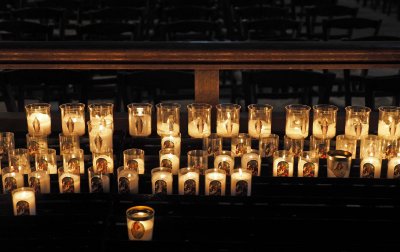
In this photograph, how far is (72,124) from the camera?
2.35 m

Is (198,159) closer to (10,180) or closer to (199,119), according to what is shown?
(199,119)

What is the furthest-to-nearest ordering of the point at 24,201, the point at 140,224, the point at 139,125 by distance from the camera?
the point at 139,125
the point at 24,201
the point at 140,224

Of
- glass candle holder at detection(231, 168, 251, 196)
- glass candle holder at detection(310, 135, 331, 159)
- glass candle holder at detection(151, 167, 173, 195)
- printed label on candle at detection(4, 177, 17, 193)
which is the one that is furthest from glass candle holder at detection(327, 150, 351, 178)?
printed label on candle at detection(4, 177, 17, 193)

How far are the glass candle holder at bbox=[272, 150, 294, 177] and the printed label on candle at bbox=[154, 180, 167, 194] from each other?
0.36m

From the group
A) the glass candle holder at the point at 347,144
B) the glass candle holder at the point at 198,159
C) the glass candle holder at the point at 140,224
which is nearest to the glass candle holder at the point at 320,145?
the glass candle holder at the point at 347,144

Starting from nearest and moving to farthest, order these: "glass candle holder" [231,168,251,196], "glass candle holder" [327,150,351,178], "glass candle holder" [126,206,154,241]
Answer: "glass candle holder" [126,206,154,241] → "glass candle holder" [231,168,251,196] → "glass candle holder" [327,150,351,178]

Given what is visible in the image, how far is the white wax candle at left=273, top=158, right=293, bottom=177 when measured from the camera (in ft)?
6.84

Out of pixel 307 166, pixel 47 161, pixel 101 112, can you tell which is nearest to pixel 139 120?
pixel 101 112

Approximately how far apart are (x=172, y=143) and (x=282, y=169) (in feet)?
1.24

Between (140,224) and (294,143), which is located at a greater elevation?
(294,143)

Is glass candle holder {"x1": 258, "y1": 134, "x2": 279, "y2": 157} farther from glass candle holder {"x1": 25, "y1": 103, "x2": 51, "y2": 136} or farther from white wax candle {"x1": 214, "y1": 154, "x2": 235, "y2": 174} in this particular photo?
glass candle holder {"x1": 25, "y1": 103, "x2": 51, "y2": 136}

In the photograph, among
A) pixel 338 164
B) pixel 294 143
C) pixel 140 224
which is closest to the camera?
pixel 140 224

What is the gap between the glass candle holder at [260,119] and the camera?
2.31 m
